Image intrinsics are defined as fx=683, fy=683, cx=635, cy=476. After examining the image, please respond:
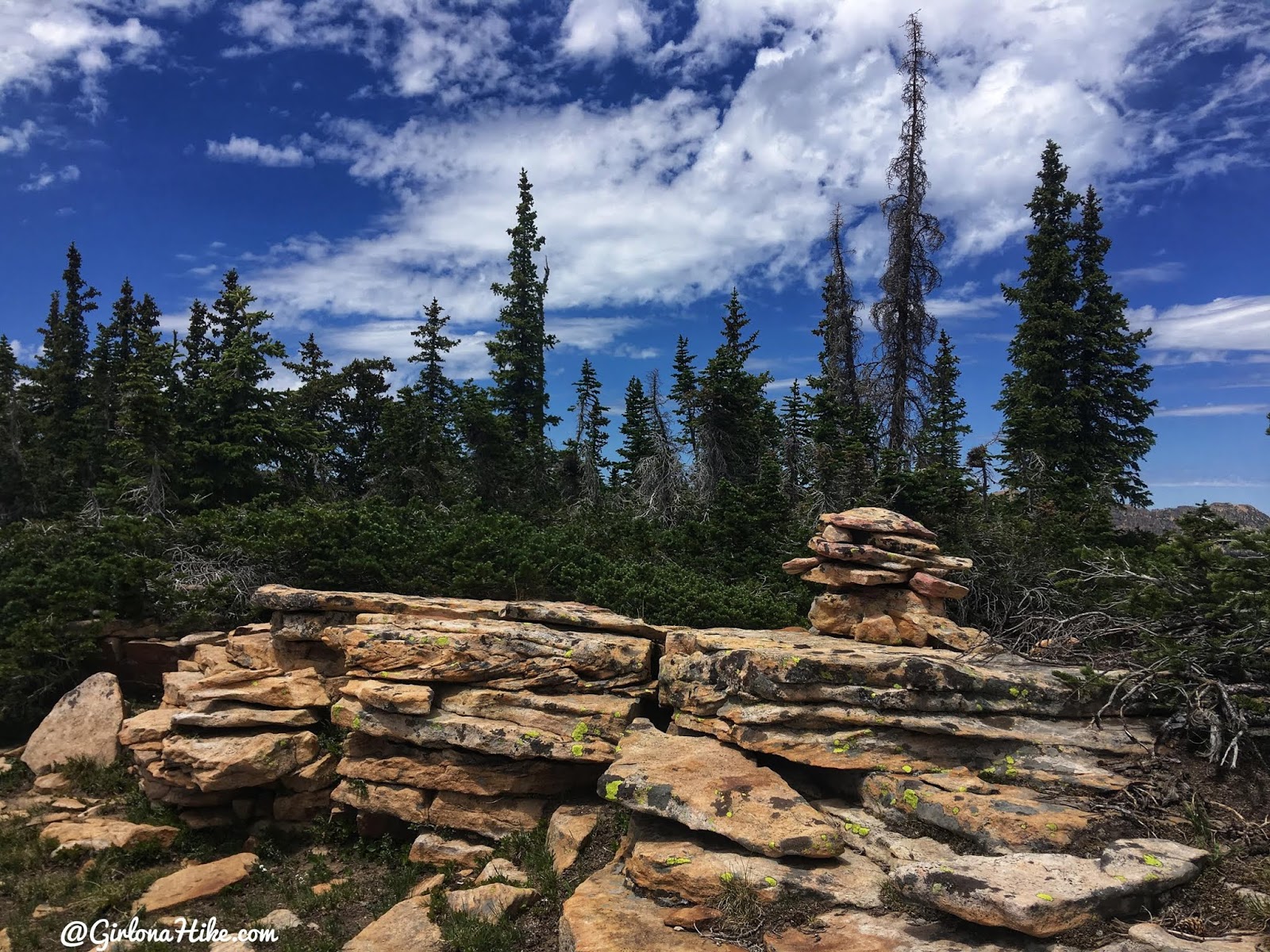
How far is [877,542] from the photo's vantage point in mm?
10109

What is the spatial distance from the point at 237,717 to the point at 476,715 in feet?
11.9

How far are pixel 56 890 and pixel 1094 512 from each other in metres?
19.1

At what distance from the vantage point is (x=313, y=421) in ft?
89.0

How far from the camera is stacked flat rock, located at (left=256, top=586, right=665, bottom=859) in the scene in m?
8.79

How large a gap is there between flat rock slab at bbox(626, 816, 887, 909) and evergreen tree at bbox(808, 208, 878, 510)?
38.1 ft

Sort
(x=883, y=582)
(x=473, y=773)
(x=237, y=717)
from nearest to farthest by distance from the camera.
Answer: (x=473, y=773), (x=237, y=717), (x=883, y=582)

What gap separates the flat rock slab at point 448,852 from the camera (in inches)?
333

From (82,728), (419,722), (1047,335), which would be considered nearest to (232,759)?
(419,722)

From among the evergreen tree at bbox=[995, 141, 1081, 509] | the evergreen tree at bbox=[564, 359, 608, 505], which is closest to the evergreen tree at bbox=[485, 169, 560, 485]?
the evergreen tree at bbox=[564, 359, 608, 505]

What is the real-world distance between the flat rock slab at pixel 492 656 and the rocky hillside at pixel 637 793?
0.04m

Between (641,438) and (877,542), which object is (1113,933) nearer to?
(877,542)

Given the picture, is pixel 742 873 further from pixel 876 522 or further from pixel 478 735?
pixel 876 522

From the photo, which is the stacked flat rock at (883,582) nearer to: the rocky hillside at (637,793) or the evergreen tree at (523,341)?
the rocky hillside at (637,793)

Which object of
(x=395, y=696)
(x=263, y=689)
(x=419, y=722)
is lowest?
(x=419, y=722)
